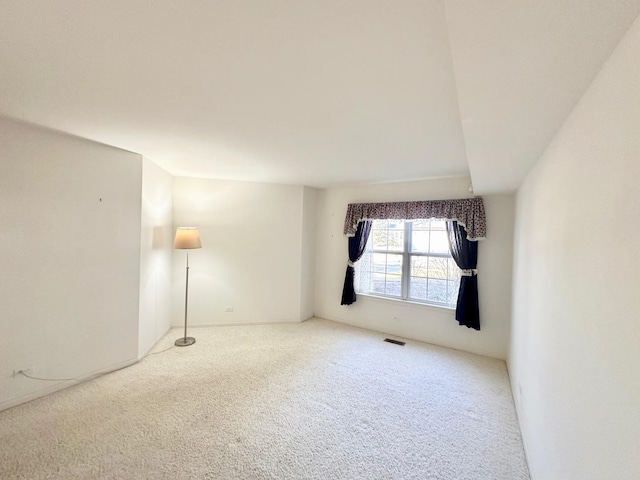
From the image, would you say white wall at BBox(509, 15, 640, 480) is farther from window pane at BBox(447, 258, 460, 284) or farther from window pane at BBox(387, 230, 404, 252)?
window pane at BBox(387, 230, 404, 252)

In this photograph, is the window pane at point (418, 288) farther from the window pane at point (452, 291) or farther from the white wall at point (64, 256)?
the white wall at point (64, 256)

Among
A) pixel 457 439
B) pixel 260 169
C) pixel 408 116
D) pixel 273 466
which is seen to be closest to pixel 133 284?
pixel 260 169

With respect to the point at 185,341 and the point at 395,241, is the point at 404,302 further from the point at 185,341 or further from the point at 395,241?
the point at 185,341

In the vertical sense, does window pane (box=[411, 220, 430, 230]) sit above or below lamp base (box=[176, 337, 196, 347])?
above

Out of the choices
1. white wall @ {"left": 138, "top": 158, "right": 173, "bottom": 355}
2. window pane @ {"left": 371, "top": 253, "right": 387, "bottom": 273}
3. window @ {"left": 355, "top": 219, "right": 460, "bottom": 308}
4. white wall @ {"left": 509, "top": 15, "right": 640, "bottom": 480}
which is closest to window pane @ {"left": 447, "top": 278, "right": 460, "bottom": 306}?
window @ {"left": 355, "top": 219, "right": 460, "bottom": 308}

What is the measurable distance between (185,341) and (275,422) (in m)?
2.01

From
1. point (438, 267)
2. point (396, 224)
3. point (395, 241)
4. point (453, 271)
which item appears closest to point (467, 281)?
point (453, 271)

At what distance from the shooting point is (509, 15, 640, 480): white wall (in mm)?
694

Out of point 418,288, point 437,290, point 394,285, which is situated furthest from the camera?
point 394,285

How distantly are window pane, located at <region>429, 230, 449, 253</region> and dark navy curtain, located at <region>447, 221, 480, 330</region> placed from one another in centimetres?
24

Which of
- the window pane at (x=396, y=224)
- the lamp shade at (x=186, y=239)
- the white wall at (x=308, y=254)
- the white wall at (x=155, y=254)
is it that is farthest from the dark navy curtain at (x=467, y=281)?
the white wall at (x=155, y=254)

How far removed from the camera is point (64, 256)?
8.09 ft

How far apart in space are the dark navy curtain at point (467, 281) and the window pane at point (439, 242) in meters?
0.24

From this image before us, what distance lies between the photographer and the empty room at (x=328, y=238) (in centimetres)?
90
